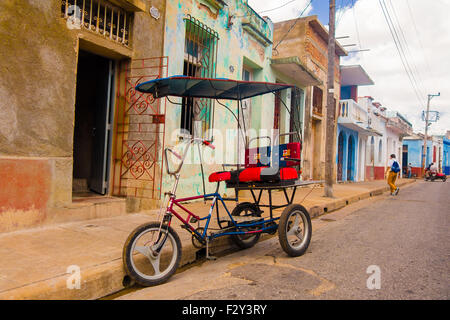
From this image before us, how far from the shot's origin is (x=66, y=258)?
140 inches

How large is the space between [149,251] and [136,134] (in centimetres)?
348

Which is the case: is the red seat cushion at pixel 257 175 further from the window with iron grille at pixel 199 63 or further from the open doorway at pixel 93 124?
the window with iron grille at pixel 199 63

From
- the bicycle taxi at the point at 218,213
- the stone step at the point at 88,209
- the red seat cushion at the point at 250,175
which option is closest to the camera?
the bicycle taxi at the point at 218,213

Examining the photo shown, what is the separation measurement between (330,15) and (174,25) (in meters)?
5.91

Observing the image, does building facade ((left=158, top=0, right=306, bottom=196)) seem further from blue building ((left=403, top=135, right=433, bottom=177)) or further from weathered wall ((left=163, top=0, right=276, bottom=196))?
blue building ((left=403, top=135, right=433, bottom=177))

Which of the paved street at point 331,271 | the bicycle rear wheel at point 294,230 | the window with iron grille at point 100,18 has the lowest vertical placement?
the paved street at point 331,271

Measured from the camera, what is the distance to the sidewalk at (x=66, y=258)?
113 inches

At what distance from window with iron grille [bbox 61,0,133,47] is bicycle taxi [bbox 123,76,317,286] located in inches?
75.6

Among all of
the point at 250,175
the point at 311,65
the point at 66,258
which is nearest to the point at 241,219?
the point at 250,175

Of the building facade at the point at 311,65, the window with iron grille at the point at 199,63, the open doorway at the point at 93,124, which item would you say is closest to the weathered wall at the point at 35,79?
the open doorway at the point at 93,124

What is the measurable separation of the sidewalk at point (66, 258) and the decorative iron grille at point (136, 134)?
3.71 feet

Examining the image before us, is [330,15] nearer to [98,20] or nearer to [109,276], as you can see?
[98,20]

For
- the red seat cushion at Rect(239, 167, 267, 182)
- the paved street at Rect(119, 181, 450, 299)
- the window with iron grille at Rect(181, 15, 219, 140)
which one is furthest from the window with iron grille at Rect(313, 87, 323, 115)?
the red seat cushion at Rect(239, 167, 267, 182)
